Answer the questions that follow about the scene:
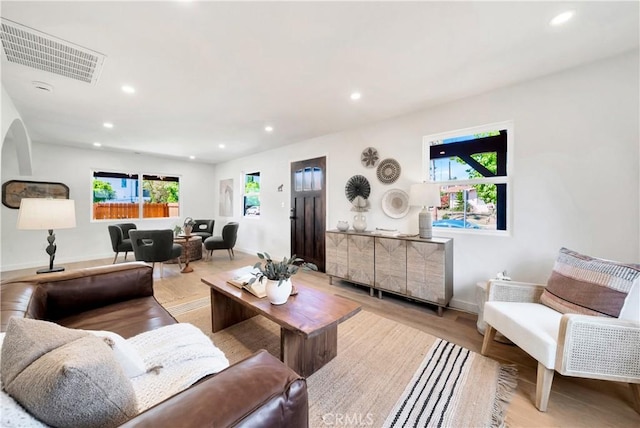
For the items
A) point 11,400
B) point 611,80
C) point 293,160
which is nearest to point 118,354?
point 11,400

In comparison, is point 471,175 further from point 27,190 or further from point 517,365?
point 27,190

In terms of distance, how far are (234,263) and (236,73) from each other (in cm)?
368

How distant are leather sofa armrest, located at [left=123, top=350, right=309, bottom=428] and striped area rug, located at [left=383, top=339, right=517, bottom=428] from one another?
93cm

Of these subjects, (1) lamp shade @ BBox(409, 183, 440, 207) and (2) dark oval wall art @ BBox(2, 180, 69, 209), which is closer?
(1) lamp shade @ BBox(409, 183, 440, 207)

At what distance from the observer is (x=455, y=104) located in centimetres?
287

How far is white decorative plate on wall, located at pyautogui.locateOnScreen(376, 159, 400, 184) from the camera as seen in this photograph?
3.36 meters

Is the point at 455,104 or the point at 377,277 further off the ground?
the point at 455,104

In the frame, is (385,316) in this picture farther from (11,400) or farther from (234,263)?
(234,263)

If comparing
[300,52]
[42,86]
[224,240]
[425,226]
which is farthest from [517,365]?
[42,86]

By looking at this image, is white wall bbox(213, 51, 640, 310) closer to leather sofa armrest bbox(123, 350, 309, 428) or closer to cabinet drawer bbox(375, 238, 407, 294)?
cabinet drawer bbox(375, 238, 407, 294)

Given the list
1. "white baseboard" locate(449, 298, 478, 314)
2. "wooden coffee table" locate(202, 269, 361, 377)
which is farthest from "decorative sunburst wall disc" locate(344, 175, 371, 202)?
"wooden coffee table" locate(202, 269, 361, 377)

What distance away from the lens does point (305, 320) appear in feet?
5.11

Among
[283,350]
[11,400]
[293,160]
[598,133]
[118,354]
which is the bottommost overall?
[283,350]
